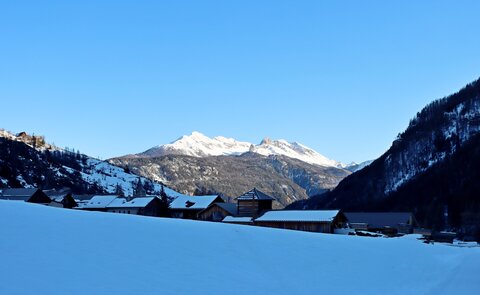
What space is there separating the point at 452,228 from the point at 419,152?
6362cm

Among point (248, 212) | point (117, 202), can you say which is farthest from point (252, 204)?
point (117, 202)

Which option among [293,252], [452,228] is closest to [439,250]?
[293,252]

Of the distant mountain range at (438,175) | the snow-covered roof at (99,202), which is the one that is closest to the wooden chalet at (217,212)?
the snow-covered roof at (99,202)

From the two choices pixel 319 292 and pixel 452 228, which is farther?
pixel 452 228

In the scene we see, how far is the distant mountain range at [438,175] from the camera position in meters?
134

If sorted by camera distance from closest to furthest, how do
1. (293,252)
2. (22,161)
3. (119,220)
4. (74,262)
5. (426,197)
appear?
(74,262) < (119,220) < (293,252) < (426,197) < (22,161)

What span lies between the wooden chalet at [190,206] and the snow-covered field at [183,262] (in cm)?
6014

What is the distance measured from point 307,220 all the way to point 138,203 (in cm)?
4258

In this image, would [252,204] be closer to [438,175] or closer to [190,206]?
[190,206]

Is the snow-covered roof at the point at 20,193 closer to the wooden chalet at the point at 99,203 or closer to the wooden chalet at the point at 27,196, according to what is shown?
the wooden chalet at the point at 27,196

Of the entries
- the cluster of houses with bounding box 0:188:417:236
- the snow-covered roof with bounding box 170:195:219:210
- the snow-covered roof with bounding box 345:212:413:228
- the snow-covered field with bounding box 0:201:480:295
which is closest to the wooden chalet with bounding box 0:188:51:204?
the cluster of houses with bounding box 0:188:417:236

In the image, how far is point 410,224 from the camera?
101000 mm

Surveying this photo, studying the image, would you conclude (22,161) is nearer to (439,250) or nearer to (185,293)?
(439,250)

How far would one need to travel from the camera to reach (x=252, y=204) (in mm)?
82562
